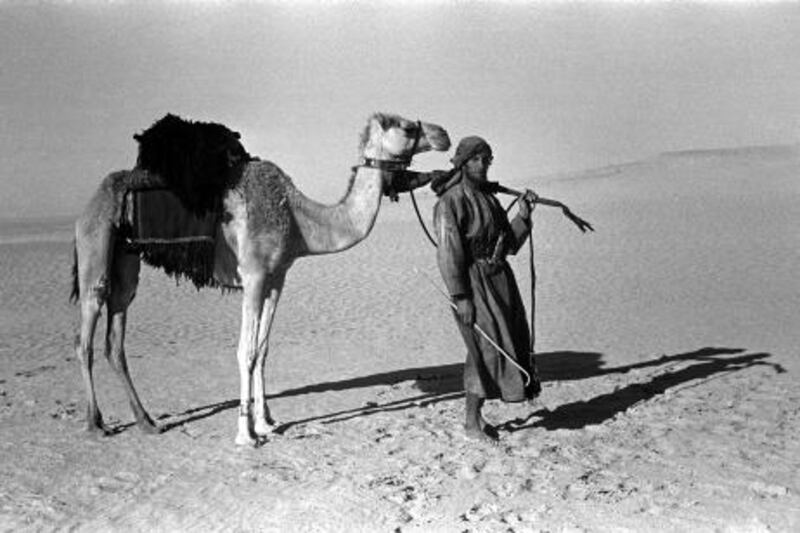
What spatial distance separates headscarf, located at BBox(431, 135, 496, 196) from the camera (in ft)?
20.7

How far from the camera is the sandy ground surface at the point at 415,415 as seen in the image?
214 inches

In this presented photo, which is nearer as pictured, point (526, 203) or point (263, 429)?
point (526, 203)

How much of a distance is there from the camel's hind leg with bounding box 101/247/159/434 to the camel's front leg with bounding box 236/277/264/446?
98 centimetres

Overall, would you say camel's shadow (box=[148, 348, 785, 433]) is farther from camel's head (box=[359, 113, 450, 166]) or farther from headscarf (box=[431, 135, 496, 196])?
camel's head (box=[359, 113, 450, 166])

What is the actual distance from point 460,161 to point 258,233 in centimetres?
166

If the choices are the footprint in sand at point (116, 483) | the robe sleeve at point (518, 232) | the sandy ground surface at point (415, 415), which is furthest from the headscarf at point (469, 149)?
the footprint in sand at point (116, 483)

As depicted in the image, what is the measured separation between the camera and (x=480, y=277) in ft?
20.9

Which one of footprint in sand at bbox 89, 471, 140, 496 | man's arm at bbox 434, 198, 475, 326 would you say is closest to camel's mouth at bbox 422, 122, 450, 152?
man's arm at bbox 434, 198, 475, 326

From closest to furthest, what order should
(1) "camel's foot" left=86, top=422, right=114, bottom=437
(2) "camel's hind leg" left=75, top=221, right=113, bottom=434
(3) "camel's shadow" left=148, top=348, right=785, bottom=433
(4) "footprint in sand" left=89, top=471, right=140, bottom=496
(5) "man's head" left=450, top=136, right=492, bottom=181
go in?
(4) "footprint in sand" left=89, top=471, right=140, bottom=496
(5) "man's head" left=450, top=136, right=492, bottom=181
(2) "camel's hind leg" left=75, top=221, right=113, bottom=434
(1) "camel's foot" left=86, top=422, right=114, bottom=437
(3) "camel's shadow" left=148, top=348, right=785, bottom=433

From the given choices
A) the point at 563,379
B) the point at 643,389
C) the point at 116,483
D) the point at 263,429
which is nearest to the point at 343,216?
the point at 263,429

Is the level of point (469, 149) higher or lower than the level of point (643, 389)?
higher

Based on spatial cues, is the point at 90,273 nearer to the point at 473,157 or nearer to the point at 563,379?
the point at 473,157

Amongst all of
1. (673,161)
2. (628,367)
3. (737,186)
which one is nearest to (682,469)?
(628,367)

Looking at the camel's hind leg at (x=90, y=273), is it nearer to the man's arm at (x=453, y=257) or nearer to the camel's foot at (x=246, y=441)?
the camel's foot at (x=246, y=441)
